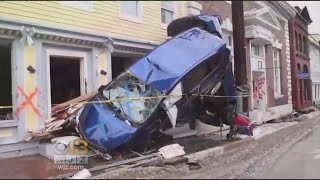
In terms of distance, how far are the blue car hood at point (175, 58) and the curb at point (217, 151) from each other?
1.64m

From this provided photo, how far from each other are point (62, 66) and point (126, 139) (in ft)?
13.8

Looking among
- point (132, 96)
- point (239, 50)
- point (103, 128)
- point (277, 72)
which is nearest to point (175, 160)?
point (103, 128)

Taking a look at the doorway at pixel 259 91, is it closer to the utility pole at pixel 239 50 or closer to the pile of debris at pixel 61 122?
the utility pole at pixel 239 50

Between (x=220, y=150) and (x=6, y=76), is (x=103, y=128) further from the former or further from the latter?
(x=6, y=76)

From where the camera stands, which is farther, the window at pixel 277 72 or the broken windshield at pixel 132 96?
→ the window at pixel 277 72

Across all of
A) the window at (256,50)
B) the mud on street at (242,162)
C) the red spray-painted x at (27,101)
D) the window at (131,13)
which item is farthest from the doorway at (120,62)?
the window at (256,50)

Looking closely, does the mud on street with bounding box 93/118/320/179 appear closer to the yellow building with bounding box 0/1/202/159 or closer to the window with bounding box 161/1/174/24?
the yellow building with bounding box 0/1/202/159

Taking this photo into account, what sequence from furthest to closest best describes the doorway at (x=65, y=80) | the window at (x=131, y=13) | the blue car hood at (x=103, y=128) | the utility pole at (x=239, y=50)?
the window at (x=131, y=13), the utility pole at (x=239, y=50), the doorway at (x=65, y=80), the blue car hood at (x=103, y=128)

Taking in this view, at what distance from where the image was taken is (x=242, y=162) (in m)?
11.1

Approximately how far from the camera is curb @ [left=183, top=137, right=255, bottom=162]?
452 inches

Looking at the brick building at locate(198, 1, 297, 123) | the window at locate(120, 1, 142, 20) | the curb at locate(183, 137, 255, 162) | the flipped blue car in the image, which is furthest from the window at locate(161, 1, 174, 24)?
the curb at locate(183, 137, 255, 162)

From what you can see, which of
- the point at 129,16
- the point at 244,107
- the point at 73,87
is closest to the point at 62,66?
the point at 73,87

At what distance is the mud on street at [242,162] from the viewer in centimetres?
855

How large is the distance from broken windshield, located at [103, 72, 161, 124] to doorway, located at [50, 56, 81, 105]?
2.20m
